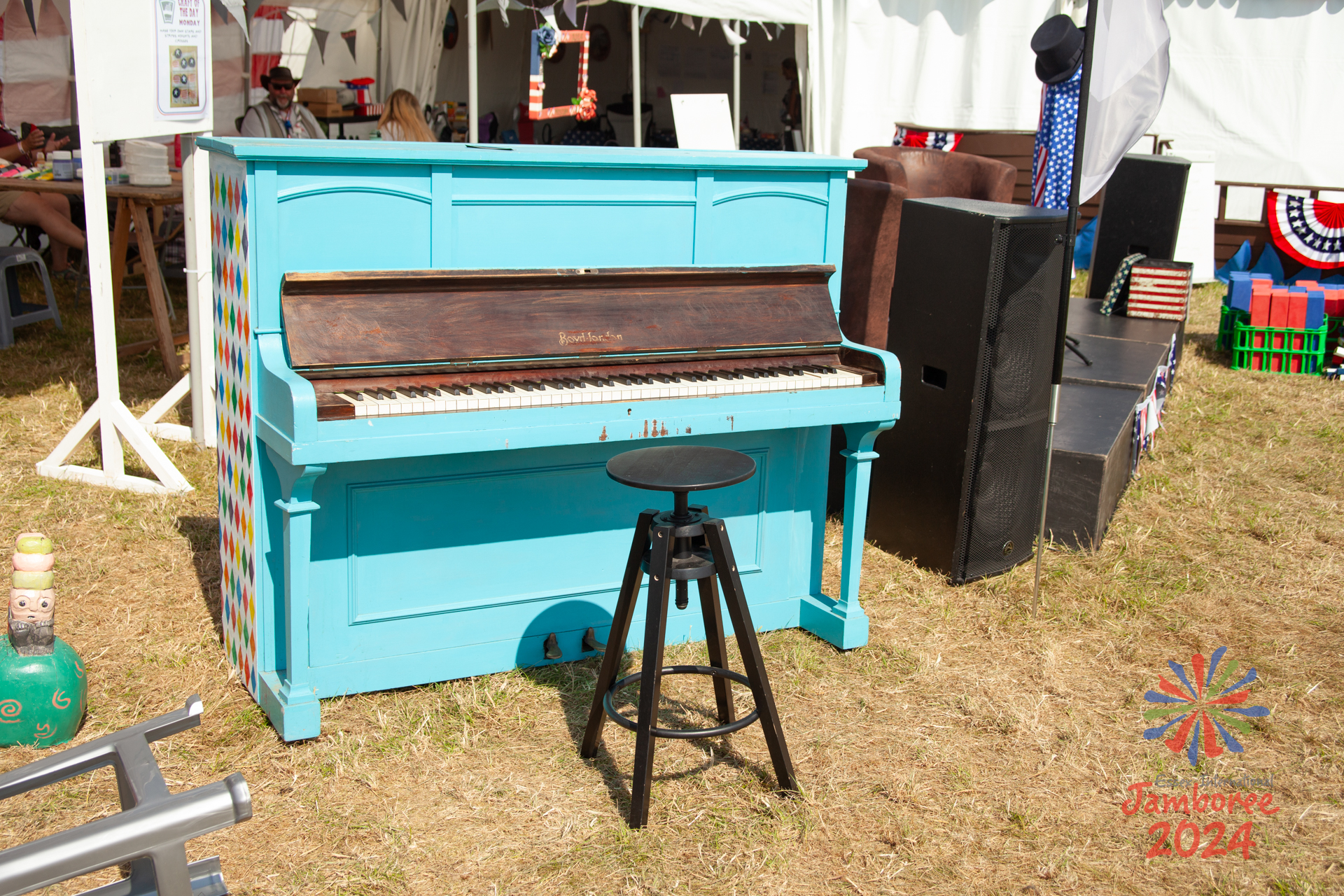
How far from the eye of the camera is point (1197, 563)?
445 cm

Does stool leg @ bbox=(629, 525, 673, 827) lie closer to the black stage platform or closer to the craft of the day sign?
the black stage platform

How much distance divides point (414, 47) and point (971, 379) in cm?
906

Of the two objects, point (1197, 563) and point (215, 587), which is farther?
point (1197, 563)

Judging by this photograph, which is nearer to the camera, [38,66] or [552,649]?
[552,649]

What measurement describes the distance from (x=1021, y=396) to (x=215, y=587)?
9.66ft

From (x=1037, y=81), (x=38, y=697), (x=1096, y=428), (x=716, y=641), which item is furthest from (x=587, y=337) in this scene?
(x=1037, y=81)

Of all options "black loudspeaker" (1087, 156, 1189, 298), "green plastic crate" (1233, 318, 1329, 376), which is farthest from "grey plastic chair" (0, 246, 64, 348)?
"green plastic crate" (1233, 318, 1329, 376)

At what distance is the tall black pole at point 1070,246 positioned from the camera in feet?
10.9

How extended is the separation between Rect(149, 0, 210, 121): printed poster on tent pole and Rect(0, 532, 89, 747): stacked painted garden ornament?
250 centimetres

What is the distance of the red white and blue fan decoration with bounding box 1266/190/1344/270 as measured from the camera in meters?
8.99

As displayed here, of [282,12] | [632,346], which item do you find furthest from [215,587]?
[282,12]

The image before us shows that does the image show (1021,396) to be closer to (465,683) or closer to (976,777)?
(976,777)

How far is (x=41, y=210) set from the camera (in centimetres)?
812

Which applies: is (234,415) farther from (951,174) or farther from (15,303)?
(951,174)
